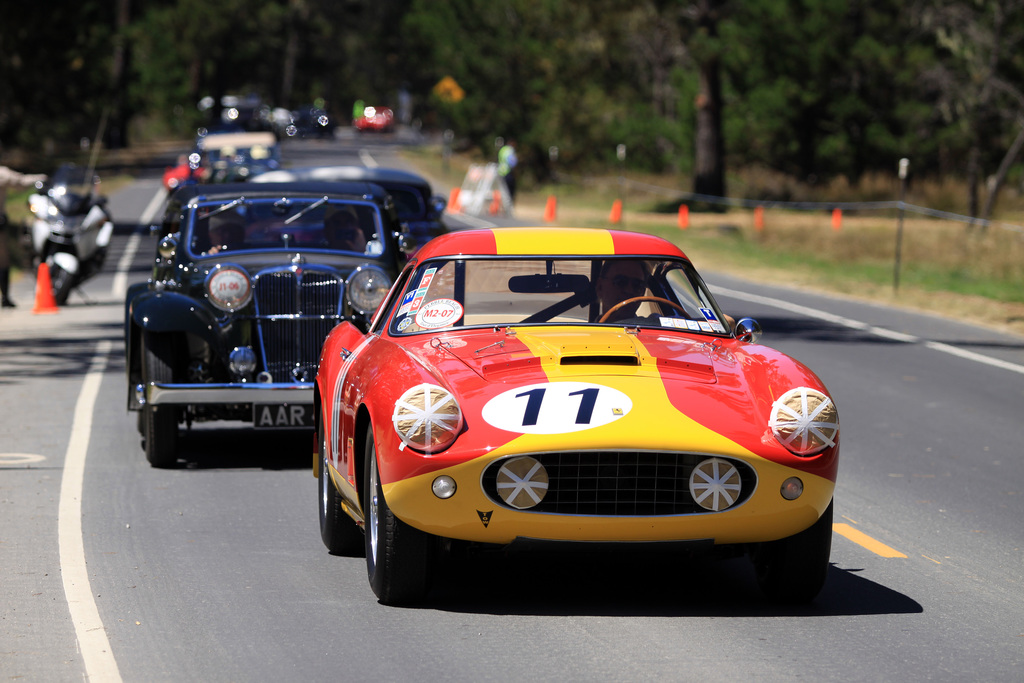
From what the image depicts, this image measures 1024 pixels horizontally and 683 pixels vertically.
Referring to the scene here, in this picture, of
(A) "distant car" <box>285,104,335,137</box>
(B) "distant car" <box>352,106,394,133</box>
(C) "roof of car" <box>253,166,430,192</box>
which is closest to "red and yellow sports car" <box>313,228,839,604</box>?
(C) "roof of car" <box>253,166,430,192</box>

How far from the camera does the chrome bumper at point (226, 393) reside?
Answer: 9664 mm

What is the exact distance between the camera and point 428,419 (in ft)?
20.0

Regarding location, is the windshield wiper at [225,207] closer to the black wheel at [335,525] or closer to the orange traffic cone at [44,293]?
the black wheel at [335,525]

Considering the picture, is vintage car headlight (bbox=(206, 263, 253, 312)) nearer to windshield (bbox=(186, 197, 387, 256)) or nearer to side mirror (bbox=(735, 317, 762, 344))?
windshield (bbox=(186, 197, 387, 256))

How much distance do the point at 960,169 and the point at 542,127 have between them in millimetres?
15300

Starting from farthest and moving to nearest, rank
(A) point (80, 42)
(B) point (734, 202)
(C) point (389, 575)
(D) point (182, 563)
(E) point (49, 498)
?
(A) point (80, 42) < (B) point (734, 202) < (E) point (49, 498) < (D) point (182, 563) < (C) point (389, 575)

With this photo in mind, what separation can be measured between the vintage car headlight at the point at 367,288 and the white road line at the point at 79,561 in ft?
6.79

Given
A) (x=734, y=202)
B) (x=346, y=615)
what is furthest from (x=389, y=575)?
(x=734, y=202)

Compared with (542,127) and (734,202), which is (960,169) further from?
(542,127)

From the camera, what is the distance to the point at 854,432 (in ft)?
38.4

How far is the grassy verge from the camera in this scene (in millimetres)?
23375

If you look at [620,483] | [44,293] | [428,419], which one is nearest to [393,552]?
[428,419]

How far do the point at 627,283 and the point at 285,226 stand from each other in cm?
461

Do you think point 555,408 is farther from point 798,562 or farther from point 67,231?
point 67,231
